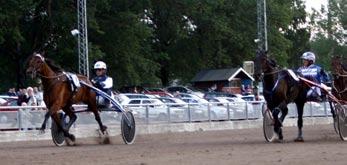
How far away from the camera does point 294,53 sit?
10538cm

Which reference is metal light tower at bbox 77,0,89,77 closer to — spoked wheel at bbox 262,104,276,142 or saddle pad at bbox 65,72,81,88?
saddle pad at bbox 65,72,81,88

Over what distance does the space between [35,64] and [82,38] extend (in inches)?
1157

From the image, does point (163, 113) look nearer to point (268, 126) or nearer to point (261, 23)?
point (268, 126)

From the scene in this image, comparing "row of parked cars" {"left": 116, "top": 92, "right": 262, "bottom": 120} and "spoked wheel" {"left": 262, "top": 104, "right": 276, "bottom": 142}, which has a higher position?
"row of parked cars" {"left": 116, "top": 92, "right": 262, "bottom": 120}

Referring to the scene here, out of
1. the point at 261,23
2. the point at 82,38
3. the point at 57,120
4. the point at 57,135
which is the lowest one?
the point at 57,135

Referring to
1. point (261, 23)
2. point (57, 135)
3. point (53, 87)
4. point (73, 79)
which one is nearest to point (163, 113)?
point (57, 135)

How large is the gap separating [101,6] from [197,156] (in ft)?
152

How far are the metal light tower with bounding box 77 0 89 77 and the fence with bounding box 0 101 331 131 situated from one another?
13886 millimetres

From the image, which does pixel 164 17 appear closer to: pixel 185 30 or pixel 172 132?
pixel 185 30

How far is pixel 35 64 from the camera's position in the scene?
20.5 m

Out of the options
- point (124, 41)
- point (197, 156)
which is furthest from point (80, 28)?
point (197, 156)

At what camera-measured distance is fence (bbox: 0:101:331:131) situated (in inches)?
1065

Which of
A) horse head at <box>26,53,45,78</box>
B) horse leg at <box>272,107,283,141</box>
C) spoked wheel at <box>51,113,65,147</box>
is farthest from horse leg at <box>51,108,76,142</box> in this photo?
horse leg at <box>272,107,283,141</box>

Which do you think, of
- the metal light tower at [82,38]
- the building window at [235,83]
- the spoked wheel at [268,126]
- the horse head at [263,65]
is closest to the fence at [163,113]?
the spoked wheel at [268,126]
